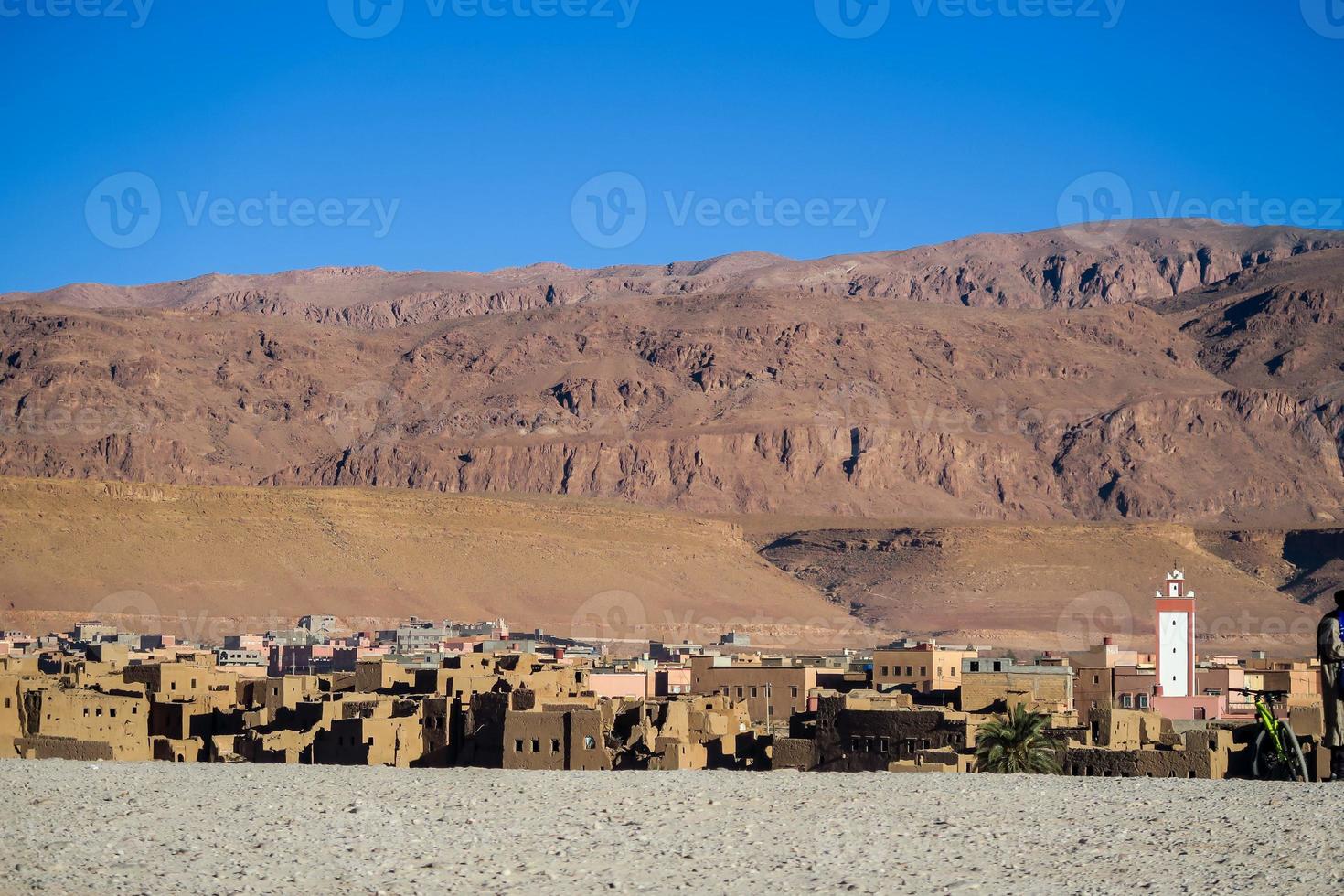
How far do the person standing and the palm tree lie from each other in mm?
7782

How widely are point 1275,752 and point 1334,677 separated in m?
3.79

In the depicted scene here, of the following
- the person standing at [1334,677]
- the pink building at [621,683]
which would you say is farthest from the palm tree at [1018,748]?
the pink building at [621,683]

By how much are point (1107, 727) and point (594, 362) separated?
540ft

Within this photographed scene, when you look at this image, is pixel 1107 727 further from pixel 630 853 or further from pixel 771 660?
pixel 771 660

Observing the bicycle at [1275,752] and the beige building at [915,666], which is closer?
the bicycle at [1275,752]

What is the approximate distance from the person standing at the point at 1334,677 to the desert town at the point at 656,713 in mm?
6972

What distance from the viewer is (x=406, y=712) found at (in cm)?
3734

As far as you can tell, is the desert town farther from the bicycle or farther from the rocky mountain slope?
the rocky mountain slope

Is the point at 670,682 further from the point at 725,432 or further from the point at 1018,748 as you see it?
the point at 725,432

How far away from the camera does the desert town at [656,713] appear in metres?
33.1

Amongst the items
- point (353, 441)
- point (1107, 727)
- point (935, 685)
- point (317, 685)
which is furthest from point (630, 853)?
point (353, 441)

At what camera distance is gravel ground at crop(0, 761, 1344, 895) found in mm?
17141

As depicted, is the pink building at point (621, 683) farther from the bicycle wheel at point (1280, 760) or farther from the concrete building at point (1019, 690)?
the bicycle wheel at point (1280, 760)

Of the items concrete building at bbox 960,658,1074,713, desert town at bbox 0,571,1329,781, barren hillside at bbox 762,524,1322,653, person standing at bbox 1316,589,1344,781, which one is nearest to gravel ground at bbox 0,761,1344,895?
person standing at bbox 1316,589,1344,781
